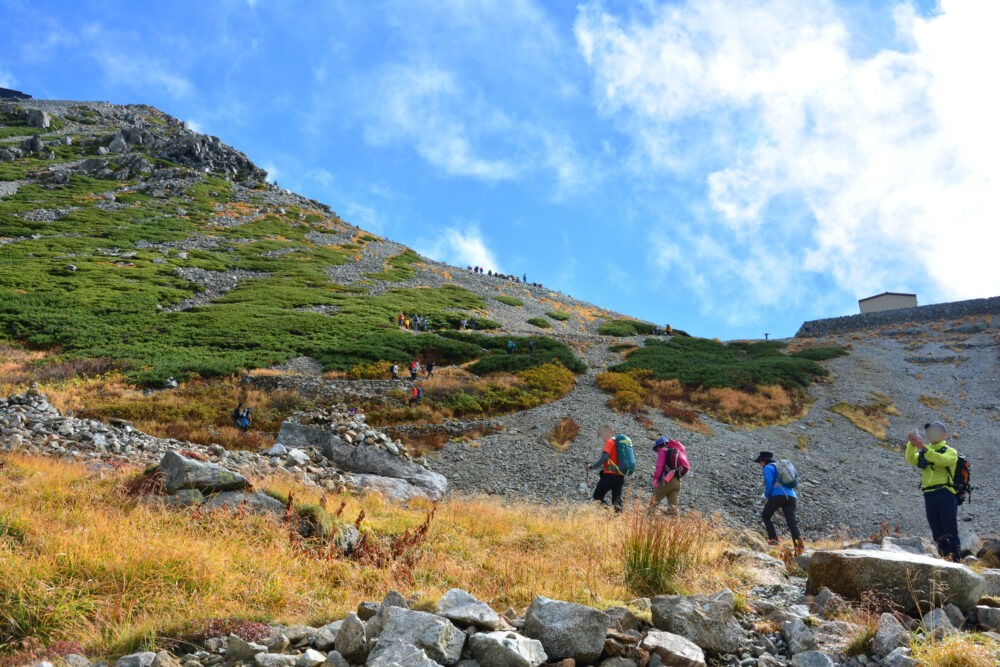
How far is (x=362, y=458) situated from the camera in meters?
15.7

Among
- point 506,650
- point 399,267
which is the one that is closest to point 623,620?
point 506,650

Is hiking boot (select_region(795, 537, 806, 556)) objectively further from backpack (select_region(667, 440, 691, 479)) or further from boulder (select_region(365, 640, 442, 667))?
boulder (select_region(365, 640, 442, 667))

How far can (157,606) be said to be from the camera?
4.20 meters

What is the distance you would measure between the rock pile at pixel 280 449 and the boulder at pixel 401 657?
822 centimetres

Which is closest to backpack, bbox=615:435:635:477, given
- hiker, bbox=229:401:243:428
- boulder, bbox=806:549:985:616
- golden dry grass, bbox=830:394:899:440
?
boulder, bbox=806:549:985:616

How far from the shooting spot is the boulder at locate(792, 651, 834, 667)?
3.56 m

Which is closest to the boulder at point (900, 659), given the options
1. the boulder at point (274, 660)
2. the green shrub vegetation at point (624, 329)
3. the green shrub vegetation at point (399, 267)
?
the boulder at point (274, 660)

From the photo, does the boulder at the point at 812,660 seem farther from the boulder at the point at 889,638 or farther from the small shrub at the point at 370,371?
the small shrub at the point at 370,371

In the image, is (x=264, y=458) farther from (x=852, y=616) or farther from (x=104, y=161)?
(x=104, y=161)

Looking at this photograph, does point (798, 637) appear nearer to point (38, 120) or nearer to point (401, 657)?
point (401, 657)

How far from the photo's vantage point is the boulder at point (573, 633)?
348cm

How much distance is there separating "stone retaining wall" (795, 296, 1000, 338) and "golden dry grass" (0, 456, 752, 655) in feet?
198

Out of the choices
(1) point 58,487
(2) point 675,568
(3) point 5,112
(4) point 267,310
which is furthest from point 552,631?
(3) point 5,112

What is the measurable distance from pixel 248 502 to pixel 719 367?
3133 cm
